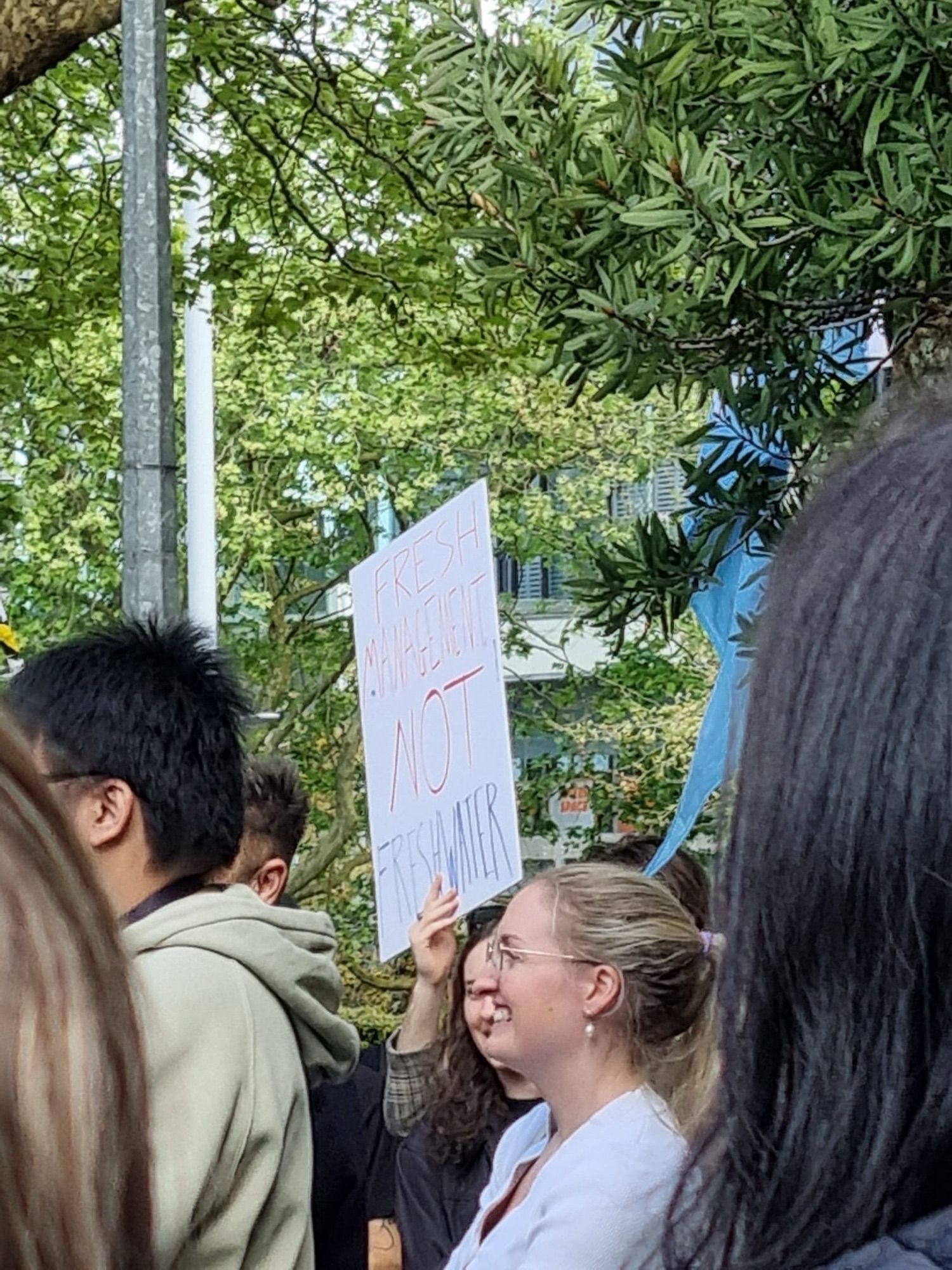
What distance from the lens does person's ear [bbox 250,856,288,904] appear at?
172 inches

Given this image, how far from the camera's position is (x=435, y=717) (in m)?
3.33

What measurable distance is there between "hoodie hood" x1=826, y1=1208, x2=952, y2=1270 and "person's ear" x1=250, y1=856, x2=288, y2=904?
3.39 m

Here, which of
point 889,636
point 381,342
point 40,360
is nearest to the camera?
point 889,636

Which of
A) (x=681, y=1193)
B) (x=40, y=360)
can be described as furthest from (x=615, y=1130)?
(x=40, y=360)

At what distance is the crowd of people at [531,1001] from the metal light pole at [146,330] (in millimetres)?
620

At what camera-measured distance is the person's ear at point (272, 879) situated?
436 centimetres

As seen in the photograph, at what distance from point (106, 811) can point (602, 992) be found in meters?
0.89

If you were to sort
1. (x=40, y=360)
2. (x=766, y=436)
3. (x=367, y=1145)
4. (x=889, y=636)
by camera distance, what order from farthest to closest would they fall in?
(x=40, y=360) < (x=367, y=1145) < (x=766, y=436) < (x=889, y=636)

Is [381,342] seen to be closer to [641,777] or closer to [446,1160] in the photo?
[641,777]

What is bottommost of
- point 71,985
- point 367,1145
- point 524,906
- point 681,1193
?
point 367,1145

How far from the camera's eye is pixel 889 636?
104 centimetres

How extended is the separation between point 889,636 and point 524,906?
2.25m

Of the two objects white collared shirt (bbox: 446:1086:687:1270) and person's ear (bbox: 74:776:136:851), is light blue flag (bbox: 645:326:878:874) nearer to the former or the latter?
white collared shirt (bbox: 446:1086:687:1270)

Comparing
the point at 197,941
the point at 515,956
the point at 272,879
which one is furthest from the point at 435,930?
the point at 272,879
